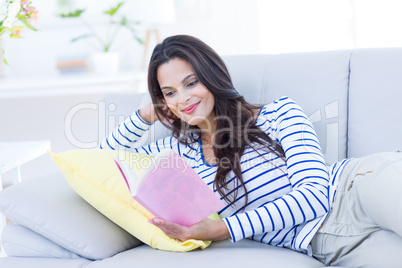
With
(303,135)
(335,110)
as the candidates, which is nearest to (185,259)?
(303,135)

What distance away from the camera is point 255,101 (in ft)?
6.03

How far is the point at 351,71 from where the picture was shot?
176cm

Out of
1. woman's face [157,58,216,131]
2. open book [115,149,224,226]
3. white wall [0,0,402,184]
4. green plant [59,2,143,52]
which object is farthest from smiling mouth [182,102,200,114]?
green plant [59,2,143,52]

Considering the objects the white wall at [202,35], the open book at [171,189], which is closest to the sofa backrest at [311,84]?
the open book at [171,189]

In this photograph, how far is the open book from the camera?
1215 millimetres

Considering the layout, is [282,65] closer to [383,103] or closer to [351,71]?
[351,71]

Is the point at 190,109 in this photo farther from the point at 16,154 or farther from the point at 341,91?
the point at 16,154

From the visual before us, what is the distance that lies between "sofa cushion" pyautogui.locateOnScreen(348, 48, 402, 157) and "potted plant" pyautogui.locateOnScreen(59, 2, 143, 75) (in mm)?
1917

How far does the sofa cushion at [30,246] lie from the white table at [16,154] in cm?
46

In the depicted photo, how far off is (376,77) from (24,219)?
1.14 meters

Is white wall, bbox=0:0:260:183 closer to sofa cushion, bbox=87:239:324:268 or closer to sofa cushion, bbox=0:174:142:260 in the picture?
sofa cushion, bbox=0:174:142:260

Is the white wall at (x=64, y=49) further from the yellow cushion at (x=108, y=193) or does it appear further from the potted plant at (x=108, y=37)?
the yellow cushion at (x=108, y=193)

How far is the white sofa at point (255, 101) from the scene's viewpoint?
54.9 inches

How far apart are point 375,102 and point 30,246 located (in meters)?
1.11
